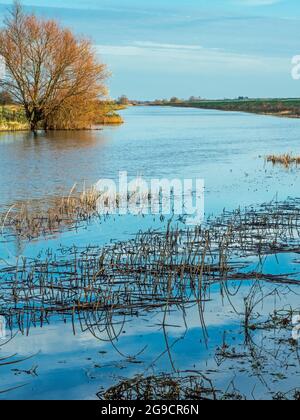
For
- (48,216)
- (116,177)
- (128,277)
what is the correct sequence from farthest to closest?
(116,177), (48,216), (128,277)

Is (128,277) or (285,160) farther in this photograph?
(285,160)

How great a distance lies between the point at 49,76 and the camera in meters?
44.3

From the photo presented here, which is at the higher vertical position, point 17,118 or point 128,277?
point 17,118

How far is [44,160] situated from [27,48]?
2084 cm

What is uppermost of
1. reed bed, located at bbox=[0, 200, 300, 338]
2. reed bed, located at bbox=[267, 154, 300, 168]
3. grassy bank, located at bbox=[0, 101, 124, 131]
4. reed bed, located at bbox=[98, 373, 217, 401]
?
grassy bank, located at bbox=[0, 101, 124, 131]

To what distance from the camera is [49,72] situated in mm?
44250

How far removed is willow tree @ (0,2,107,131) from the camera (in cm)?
4300

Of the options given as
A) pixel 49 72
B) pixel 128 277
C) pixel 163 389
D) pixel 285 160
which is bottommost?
pixel 163 389

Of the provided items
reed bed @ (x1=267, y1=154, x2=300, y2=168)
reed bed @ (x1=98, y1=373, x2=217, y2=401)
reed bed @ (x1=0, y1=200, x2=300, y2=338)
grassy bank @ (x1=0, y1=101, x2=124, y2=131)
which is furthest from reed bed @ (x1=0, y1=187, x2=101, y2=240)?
grassy bank @ (x1=0, y1=101, x2=124, y2=131)

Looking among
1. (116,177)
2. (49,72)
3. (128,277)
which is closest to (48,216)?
(128,277)

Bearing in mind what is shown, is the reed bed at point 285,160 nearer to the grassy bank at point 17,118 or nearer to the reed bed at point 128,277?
the reed bed at point 128,277

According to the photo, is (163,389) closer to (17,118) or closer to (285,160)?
(285,160)

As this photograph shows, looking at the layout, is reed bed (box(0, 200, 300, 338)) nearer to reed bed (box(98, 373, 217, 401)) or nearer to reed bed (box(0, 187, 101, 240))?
reed bed (box(98, 373, 217, 401))
